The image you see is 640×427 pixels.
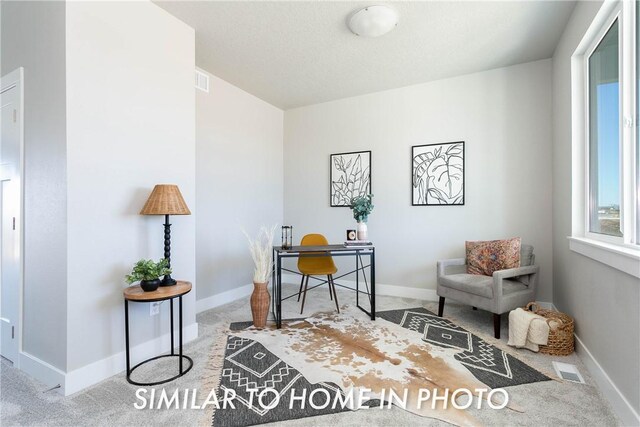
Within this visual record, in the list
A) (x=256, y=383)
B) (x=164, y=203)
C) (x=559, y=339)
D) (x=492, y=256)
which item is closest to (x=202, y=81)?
(x=164, y=203)

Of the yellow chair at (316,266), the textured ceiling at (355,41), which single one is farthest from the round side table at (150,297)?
the textured ceiling at (355,41)

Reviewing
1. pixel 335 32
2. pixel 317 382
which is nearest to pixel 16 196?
pixel 317 382

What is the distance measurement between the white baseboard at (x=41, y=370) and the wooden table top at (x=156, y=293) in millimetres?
577

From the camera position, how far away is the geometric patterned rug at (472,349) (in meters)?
1.92

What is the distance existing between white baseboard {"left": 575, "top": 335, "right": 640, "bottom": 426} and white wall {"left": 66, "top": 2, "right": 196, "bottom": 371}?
9.35 ft

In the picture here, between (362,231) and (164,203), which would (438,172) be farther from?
(164,203)

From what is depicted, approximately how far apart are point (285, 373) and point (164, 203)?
4.64ft

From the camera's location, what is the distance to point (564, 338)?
220cm

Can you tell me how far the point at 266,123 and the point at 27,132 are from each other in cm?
273

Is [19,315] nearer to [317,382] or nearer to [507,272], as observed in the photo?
[317,382]

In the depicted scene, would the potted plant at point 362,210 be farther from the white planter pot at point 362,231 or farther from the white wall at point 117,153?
the white wall at point 117,153

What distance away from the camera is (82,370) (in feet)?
6.07

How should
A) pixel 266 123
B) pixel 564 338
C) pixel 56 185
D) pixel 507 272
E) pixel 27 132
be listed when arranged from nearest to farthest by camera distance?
1. pixel 56 185
2. pixel 27 132
3. pixel 564 338
4. pixel 507 272
5. pixel 266 123

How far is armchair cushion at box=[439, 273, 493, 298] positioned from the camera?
256 centimetres
